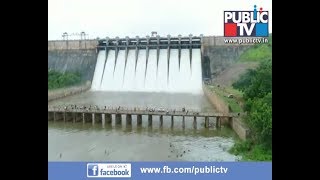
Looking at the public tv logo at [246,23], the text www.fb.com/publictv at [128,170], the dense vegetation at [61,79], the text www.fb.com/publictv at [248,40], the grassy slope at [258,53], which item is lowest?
the text www.fb.com/publictv at [128,170]

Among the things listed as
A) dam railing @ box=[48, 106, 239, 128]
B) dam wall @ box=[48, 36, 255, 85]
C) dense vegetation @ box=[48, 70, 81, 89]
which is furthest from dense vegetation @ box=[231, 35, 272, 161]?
dense vegetation @ box=[48, 70, 81, 89]

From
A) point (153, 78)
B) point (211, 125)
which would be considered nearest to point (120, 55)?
point (153, 78)

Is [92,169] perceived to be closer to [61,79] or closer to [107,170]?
[107,170]

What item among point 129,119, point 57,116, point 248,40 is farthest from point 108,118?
point 248,40

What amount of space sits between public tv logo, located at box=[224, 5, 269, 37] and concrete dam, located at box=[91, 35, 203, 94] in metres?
3.19

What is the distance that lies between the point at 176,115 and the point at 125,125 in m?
1.28

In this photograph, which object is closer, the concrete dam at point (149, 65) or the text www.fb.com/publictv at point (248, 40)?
the text www.fb.com/publictv at point (248, 40)

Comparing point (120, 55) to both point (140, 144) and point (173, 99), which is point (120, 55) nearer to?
point (173, 99)

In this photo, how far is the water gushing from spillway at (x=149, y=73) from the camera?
12352mm

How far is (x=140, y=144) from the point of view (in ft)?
31.4

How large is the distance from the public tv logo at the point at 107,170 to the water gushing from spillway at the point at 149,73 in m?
3.41

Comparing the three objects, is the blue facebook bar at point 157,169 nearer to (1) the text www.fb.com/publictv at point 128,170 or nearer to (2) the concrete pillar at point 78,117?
(1) the text www.fb.com/publictv at point 128,170

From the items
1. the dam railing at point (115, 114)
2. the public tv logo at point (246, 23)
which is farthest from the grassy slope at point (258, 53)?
the dam railing at point (115, 114)

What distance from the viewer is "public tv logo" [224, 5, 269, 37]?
799 centimetres
